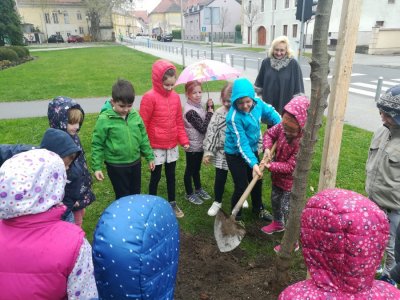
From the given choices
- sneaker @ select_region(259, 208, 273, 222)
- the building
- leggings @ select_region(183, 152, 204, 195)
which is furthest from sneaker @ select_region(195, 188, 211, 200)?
the building

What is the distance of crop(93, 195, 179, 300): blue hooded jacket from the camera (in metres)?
1.18

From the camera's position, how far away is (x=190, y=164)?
4.21 meters

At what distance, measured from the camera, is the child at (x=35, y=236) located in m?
1.38

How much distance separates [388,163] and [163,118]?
2179 millimetres

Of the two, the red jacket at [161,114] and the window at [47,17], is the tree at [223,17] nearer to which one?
the window at [47,17]

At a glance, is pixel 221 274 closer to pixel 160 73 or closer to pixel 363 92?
pixel 160 73

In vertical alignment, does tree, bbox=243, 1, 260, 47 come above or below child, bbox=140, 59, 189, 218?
above

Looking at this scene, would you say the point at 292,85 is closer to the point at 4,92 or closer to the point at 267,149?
the point at 267,149

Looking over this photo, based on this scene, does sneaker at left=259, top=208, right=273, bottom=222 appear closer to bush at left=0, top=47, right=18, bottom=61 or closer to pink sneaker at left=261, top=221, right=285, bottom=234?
pink sneaker at left=261, top=221, right=285, bottom=234

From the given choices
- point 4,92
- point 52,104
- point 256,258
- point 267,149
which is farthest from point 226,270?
point 4,92

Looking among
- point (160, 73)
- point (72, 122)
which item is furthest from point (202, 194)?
point (72, 122)

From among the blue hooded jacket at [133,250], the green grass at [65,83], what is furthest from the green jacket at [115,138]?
the green grass at [65,83]

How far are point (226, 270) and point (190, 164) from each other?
61.1 inches

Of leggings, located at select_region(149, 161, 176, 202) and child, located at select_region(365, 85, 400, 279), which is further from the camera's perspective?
leggings, located at select_region(149, 161, 176, 202)
